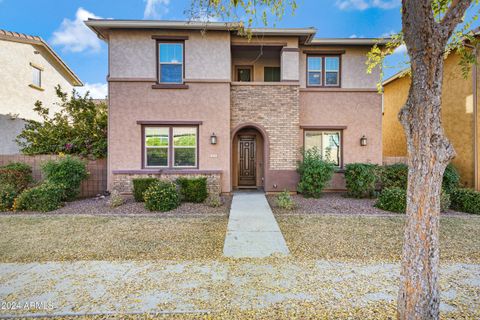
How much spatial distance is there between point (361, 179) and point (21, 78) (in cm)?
1819

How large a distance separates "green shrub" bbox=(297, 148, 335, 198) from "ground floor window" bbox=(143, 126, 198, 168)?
14.9ft

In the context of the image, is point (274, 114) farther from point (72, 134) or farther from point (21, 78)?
point (21, 78)

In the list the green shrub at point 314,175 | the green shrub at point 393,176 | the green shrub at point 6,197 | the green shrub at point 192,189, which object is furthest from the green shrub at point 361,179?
the green shrub at point 6,197

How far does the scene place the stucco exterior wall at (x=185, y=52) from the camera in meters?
9.81

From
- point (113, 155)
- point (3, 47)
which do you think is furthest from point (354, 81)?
point (3, 47)

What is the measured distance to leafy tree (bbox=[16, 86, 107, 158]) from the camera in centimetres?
1038

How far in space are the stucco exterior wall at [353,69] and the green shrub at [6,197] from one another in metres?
11.8

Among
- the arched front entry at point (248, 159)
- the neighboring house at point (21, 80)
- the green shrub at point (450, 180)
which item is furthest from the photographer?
the neighboring house at point (21, 80)

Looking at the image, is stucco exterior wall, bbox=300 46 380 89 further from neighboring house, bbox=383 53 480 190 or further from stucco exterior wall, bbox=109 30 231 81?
stucco exterior wall, bbox=109 30 231 81

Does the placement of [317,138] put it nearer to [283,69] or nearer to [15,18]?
[283,69]

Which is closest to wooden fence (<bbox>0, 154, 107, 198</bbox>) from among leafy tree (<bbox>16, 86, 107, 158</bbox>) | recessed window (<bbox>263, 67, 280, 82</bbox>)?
leafy tree (<bbox>16, 86, 107, 158</bbox>)

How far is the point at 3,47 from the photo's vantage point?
12.5 meters

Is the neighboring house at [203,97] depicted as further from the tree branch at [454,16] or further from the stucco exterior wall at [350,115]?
the tree branch at [454,16]

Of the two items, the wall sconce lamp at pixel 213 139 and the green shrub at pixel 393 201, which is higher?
the wall sconce lamp at pixel 213 139
